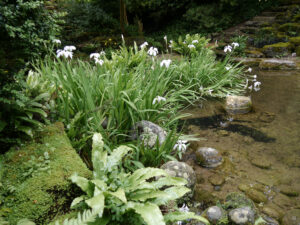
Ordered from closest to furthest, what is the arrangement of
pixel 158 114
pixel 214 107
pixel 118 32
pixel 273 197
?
pixel 273 197 → pixel 158 114 → pixel 214 107 → pixel 118 32

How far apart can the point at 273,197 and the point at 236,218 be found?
685 millimetres

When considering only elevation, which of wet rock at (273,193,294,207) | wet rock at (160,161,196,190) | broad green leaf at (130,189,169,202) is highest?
broad green leaf at (130,189,169,202)

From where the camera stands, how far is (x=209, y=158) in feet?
11.1

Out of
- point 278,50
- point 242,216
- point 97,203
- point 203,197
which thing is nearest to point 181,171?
point 203,197

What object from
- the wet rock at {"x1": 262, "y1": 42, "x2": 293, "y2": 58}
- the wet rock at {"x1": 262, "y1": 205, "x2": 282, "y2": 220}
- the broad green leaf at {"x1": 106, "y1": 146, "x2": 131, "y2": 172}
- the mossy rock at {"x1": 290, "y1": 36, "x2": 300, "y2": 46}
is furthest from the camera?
the mossy rock at {"x1": 290, "y1": 36, "x2": 300, "y2": 46}

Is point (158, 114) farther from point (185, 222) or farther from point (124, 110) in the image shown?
point (185, 222)

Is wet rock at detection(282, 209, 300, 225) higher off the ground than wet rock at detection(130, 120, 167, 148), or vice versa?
wet rock at detection(130, 120, 167, 148)

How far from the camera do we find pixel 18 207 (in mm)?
1808

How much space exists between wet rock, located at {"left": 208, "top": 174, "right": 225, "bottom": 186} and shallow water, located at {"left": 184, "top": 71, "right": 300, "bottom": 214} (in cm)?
1

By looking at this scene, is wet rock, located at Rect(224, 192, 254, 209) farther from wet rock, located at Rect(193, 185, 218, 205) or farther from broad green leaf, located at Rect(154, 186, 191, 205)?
broad green leaf, located at Rect(154, 186, 191, 205)

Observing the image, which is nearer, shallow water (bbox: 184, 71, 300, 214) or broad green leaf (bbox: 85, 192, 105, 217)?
broad green leaf (bbox: 85, 192, 105, 217)

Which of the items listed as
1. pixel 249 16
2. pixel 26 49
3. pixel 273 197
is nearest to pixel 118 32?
pixel 249 16

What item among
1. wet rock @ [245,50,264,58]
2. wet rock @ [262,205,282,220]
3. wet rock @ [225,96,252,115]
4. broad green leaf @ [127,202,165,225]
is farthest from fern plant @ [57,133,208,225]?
wet rock @ [245,50,264,58]

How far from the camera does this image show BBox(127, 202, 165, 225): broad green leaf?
5.49 ft
